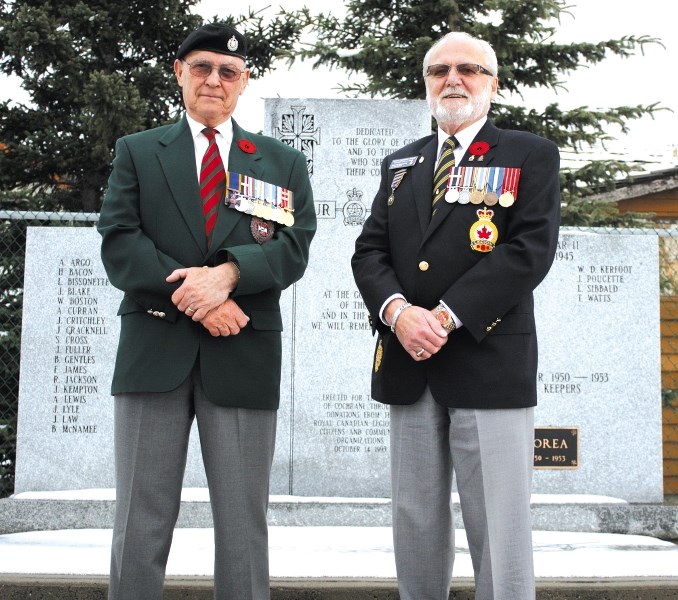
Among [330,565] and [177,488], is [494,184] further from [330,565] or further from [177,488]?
[330,565]

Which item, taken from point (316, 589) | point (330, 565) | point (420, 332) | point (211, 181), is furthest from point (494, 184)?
point (330, 565)

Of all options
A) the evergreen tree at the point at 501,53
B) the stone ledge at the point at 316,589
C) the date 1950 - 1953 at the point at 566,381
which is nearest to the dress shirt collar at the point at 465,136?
the stone ledge at the point at 316,589

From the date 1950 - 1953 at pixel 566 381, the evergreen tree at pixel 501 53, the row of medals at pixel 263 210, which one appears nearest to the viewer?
the row of medals at pixel 263 210

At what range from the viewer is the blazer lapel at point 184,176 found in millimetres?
2746

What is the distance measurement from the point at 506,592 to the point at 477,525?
0.66 ft

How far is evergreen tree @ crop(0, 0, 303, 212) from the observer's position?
10.3 metres

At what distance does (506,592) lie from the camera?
2510 millimetres

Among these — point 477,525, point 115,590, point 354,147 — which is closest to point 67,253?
point 354,147

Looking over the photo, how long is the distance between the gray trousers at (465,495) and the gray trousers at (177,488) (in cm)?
42

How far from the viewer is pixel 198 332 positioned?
2.70 m

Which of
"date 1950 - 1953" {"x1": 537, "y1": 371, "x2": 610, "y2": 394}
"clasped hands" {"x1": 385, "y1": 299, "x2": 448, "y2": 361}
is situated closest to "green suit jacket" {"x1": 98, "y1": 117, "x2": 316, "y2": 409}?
"clasped hands" {"x1": 385, "y1": 299, "x2": 448, "y2": 361}

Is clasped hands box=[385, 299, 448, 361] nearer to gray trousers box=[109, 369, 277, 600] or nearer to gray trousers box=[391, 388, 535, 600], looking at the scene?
gray trousers box=[391, 388, 535, 600]

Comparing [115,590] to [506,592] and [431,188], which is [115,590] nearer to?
[506,592]

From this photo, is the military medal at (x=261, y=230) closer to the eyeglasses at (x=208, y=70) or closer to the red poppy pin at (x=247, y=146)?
the red poppy pin at (x=247, y=146)
